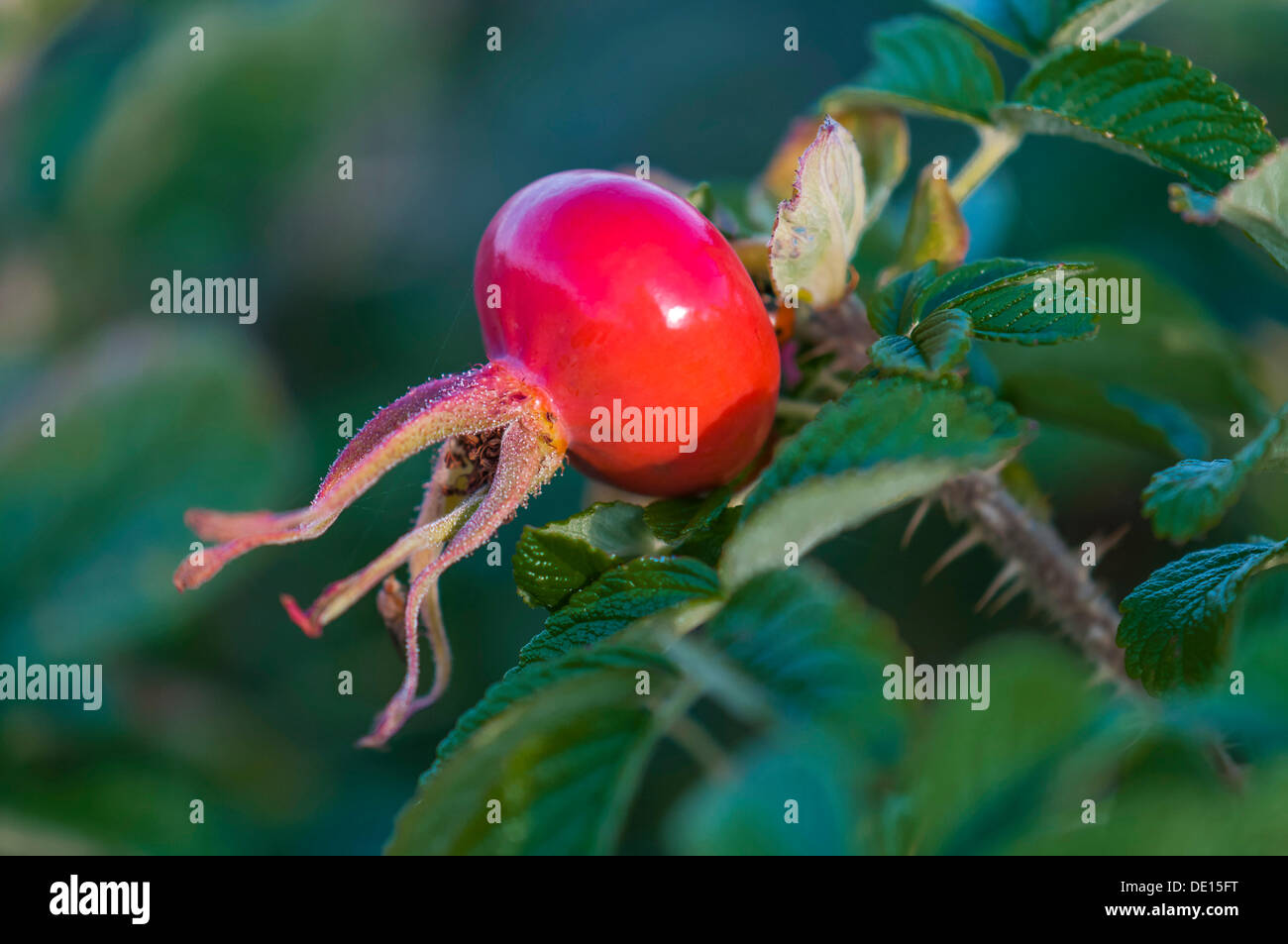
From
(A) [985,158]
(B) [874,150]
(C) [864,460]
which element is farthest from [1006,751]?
(B) [874,150]

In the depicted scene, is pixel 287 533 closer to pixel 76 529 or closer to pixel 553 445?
pixel 553 445

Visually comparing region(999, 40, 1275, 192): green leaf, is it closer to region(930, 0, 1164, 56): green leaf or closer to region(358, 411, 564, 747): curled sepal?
region(930, 0, 1164, 56): green leaf

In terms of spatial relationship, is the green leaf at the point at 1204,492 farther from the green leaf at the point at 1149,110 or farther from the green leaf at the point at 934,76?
the green leaf at the point at 934,76

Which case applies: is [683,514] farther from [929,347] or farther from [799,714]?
[799,714]

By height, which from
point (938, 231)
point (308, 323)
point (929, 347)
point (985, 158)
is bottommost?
point (929, 347)

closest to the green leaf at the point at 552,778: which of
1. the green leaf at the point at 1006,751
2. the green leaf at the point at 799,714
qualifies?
the green leaf at the point at 799,714

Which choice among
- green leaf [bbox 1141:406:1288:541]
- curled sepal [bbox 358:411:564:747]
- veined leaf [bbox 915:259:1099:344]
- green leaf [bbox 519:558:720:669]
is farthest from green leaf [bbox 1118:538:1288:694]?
curled sepal [bbox 358:411:564:747]
